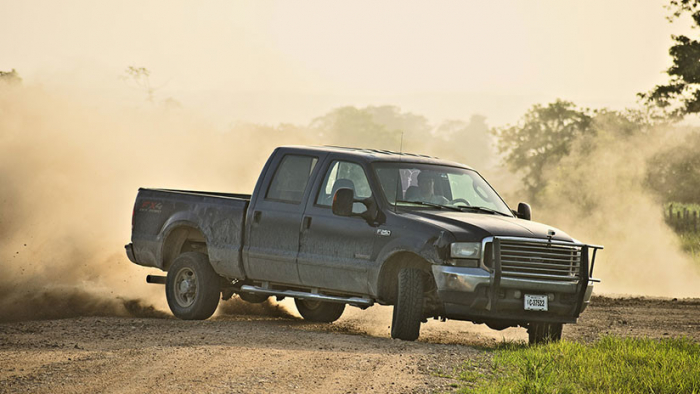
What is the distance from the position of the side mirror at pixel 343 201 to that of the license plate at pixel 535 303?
6.83ft

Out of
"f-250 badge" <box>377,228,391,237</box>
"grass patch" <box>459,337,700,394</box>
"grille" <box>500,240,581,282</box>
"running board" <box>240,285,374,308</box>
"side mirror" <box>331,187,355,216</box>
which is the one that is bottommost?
"grass patch" <box>459,337,700,394</box>

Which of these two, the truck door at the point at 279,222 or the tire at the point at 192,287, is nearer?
the truck door at the point at 279,222

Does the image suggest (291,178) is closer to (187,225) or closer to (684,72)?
(187,225)

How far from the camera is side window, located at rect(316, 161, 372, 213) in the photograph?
12680 millimetres

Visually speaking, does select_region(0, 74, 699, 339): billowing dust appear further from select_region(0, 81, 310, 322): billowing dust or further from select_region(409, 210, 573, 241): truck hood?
select_region(409, 210, 573, 241): truck hood

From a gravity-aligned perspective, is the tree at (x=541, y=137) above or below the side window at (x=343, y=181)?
above

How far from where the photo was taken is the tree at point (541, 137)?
3397 inches

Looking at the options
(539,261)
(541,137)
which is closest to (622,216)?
(539,261)

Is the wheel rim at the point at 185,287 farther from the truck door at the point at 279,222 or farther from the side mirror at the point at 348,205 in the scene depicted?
the side mirror at the point at 348,205

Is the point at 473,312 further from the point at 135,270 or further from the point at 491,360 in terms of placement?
the point at 135,270

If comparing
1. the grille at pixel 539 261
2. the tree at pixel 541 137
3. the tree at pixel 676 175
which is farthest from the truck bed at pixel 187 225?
the tree at pixel 541 137

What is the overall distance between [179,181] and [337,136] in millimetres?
143491

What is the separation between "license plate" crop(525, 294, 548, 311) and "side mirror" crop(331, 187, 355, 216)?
208 centimetres

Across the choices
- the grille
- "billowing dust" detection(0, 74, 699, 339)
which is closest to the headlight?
the grille
